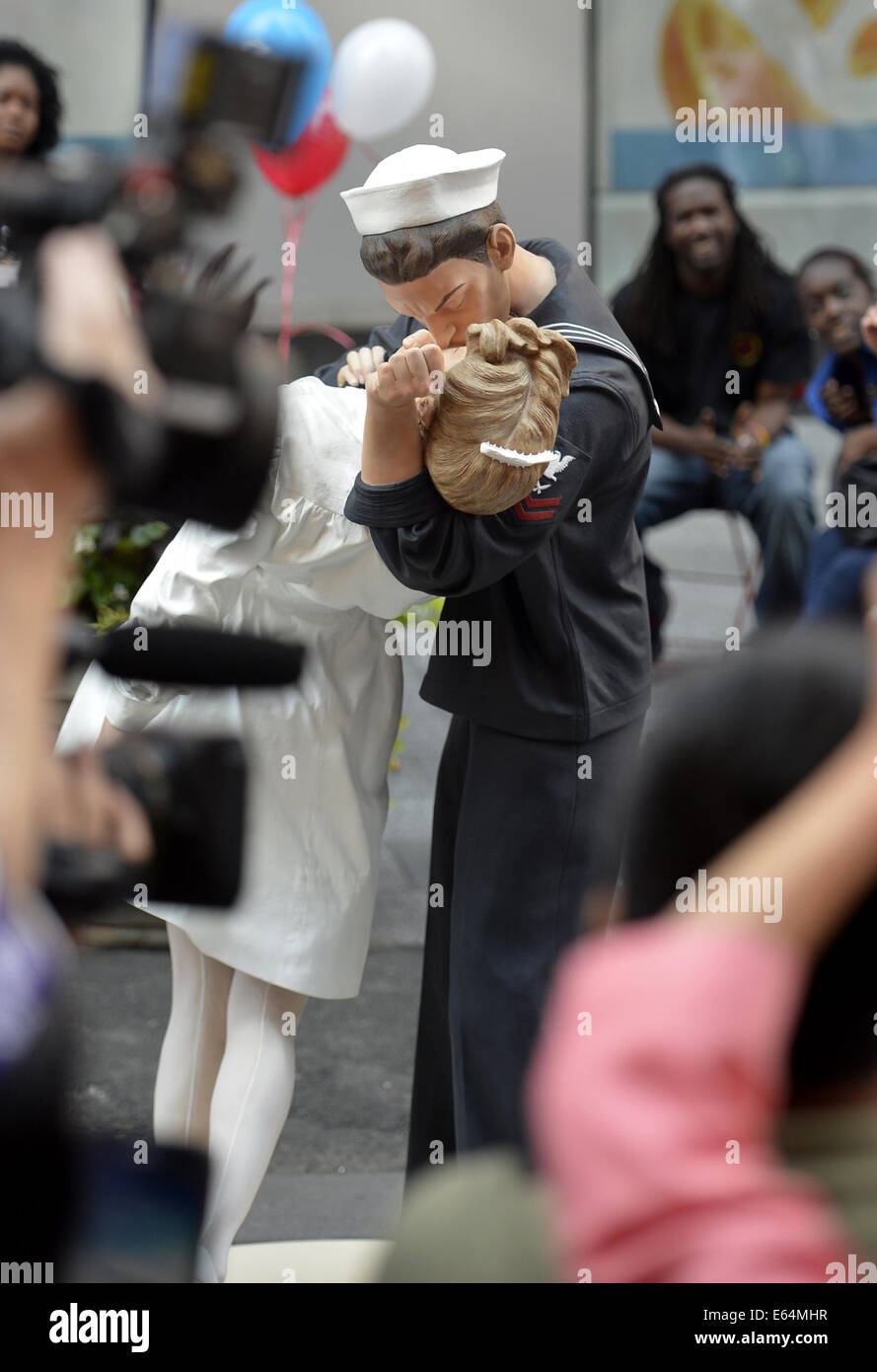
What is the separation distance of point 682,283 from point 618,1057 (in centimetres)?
590

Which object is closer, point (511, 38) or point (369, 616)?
point (369, 616)

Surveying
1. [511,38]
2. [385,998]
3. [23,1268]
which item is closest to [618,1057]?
[23,1268]

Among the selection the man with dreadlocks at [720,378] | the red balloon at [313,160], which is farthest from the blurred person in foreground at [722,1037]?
the man with dreadlocks at [720,378]

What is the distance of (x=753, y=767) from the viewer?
0.97m

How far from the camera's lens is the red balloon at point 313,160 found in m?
5.53

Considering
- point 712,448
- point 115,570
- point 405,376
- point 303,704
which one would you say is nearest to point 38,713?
point 405,376

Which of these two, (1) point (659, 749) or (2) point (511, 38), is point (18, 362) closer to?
(1) point (659, 749)

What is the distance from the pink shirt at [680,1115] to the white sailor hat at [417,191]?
6.47 ft

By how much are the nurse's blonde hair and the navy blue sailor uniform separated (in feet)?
0.60

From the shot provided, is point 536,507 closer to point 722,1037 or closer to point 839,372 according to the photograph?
point 722,1037

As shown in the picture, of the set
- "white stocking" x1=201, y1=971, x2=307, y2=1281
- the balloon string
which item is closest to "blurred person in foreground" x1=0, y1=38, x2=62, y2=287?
"white stocking" x1=201, y1=971, x2=307, y2=1281

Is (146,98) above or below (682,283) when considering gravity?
below

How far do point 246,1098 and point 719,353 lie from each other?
4237mm

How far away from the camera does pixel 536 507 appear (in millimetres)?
2531
